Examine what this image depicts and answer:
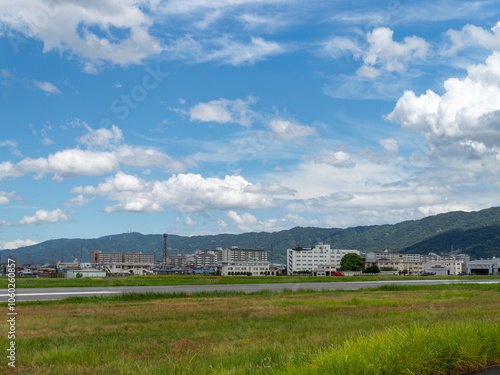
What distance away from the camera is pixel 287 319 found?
19.4 meters

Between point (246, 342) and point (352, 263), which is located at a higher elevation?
point (246, 342)

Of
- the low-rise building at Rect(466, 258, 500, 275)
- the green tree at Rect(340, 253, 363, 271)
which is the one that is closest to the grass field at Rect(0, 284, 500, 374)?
the green tree at Rect(340, 253, 363, 271)

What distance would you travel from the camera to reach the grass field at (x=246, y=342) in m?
8.40

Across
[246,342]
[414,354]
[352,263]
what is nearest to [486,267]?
[352,263]

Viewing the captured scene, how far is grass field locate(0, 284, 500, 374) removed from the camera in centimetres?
840

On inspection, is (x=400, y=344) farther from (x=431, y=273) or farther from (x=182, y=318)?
(x=431, y=273)

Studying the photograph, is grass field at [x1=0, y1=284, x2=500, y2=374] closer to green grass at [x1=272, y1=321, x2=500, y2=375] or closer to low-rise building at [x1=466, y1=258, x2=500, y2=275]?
green grass at [x1=272, y1=321, x2=500, y2=375]

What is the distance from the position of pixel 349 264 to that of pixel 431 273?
47.8m

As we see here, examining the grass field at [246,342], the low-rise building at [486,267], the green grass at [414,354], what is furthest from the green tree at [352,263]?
the green grass at [414,354]

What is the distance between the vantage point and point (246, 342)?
43.4 feet

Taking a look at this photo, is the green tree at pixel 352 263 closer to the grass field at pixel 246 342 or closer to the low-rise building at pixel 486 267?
the low-rise building at pixel 486 267

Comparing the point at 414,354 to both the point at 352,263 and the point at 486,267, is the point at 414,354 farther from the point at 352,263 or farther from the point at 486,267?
the point at 486,267

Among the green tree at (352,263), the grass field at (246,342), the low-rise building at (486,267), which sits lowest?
the low-rise building at (486,267)

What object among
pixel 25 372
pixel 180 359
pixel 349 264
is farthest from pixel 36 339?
pixel 349 264
